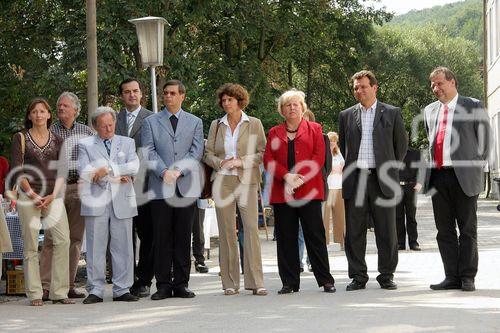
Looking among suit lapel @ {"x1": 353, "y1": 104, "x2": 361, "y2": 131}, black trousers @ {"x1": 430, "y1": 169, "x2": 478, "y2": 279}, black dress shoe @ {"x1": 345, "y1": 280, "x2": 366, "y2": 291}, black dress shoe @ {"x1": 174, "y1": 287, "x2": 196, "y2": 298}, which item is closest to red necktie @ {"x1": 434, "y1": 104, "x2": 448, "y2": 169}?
black trousers @ {"x1": 430, "y1": 169, "x2": 478, "y2": 279}

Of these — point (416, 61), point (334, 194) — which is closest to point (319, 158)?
point (334, 194)

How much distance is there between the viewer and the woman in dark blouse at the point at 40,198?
11.3 metres

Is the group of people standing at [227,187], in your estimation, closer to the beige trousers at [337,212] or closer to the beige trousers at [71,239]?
the beige trousers at [71,239]

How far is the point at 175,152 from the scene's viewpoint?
11.5 m

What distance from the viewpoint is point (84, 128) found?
39.6 ft

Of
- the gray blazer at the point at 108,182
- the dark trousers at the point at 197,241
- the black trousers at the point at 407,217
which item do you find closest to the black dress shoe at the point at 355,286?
the gray blazer at the point at 108,182

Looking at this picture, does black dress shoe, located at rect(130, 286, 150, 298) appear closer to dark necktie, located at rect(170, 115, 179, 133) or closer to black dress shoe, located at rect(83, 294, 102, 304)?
black dress shoe, located at rect(83, 294, 102, 304)

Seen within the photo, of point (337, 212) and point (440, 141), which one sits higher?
point (440, 141)

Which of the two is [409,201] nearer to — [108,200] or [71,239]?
[71,239]

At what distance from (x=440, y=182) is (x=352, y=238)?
1.04 meters

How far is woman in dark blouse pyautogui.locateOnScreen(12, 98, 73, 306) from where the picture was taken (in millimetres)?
11289

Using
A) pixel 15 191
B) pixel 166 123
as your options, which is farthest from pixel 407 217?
pixel 15 191

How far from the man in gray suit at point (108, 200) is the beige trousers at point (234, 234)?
0.90 meters

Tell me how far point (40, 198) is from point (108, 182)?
2.21ft
